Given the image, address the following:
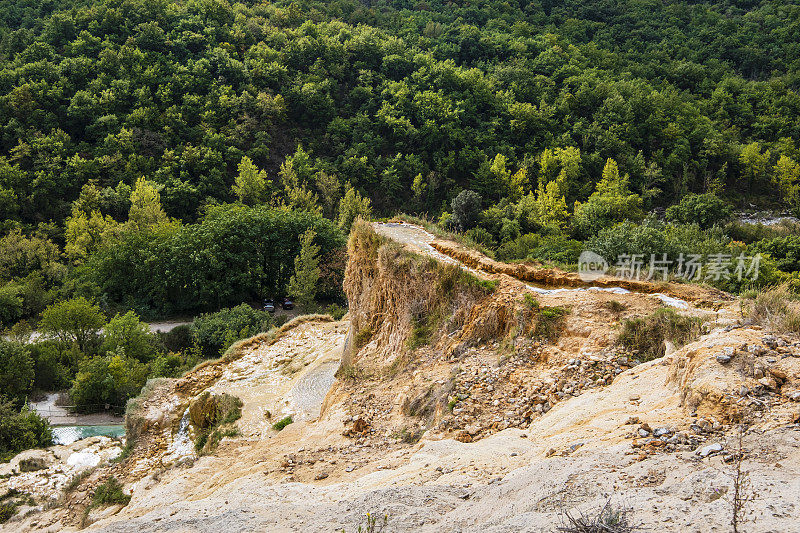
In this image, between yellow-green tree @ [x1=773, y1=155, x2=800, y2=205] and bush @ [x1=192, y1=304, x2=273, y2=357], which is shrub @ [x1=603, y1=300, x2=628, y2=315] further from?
yellow-green tree @ [x1=773, y1=155, x2=800, y2=205]

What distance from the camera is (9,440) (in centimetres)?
2547

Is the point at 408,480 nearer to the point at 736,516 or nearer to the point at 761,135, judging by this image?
the point at 736,516

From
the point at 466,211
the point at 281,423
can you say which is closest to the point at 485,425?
the point at 281,423

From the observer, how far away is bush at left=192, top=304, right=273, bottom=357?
110 feet

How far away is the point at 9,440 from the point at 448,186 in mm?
47908

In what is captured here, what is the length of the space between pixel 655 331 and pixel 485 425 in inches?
158

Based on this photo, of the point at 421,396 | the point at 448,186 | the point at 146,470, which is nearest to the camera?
the point at 421,396

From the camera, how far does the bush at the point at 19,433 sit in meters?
25.2

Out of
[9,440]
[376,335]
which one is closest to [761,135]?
[376,335]

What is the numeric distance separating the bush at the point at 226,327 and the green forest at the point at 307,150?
20cm

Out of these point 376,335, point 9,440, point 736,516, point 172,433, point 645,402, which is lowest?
point 9,440

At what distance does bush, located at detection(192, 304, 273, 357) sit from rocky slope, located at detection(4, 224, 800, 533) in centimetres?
1327

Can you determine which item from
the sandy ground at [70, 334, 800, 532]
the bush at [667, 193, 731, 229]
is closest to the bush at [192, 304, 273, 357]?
the sandy ground at [70, 334, 800, 532]

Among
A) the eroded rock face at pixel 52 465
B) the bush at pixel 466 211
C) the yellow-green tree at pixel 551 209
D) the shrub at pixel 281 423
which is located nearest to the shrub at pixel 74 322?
the eroded rock face at pixel 52 465
